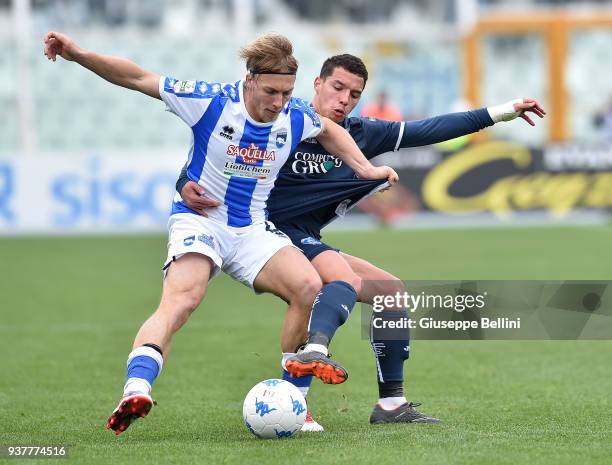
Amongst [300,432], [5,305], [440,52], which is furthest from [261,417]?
[440,52]

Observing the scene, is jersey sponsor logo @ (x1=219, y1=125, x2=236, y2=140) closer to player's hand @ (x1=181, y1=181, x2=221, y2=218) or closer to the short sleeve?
the short sleeve

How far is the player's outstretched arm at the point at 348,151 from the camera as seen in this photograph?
23.2 feet

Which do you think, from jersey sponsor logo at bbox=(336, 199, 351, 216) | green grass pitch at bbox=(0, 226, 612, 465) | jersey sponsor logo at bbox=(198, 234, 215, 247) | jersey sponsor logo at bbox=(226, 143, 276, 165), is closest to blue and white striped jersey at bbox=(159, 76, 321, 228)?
jersey sponsor logo at bbox=(226, 143, 276, 165)

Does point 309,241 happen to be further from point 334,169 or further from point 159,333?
point 159,333

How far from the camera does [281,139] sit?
7.00 m

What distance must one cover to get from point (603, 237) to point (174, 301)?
14.8 m

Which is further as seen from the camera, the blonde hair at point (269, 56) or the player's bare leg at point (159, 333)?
the blonde hair at point (269, 56)

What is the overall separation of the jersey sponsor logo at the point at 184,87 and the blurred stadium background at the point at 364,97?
1620 centimetres

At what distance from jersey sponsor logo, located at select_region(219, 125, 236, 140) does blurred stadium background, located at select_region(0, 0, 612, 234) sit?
16123 millimetres

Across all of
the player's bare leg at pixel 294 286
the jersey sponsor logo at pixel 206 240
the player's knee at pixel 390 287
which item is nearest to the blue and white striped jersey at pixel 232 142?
the jersey sponsor logo at pixel 206 240

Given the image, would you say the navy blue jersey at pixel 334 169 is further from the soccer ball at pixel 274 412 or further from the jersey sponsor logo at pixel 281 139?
the soccer ball at pixel 274 412

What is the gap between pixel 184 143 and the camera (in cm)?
2838

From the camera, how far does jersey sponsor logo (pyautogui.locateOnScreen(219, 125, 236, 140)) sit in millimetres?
6863

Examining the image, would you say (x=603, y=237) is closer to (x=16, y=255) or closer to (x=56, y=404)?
(x=16, y=255)
